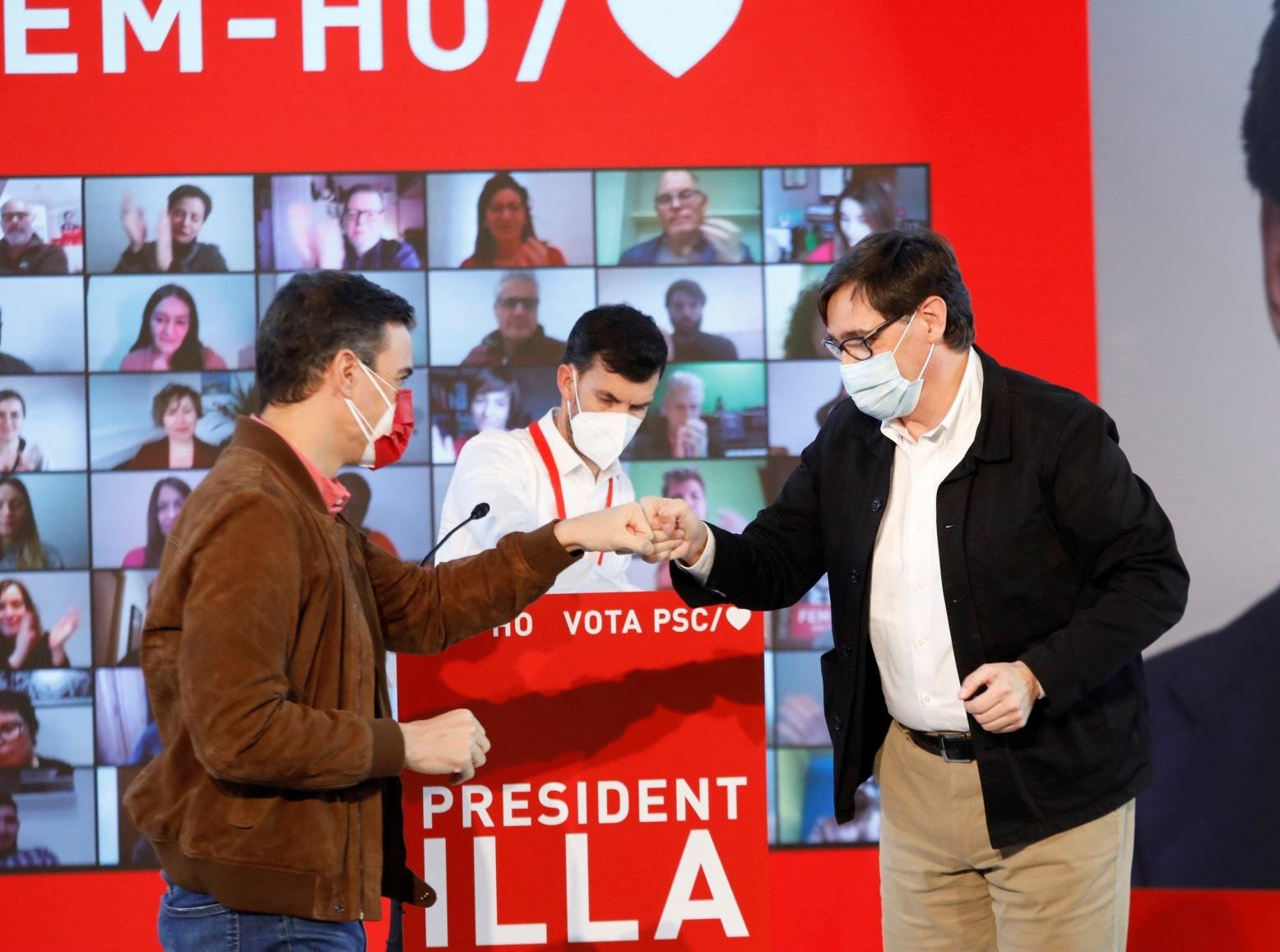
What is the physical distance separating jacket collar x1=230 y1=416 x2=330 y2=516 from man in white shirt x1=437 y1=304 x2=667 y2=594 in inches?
43.3

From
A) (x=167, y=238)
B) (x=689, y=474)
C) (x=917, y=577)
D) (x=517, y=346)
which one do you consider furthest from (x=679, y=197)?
(x=917, y=577)

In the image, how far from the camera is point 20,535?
3.96m

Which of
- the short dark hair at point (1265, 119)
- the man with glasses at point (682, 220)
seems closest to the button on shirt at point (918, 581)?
Result: the man with glasses at point (682, 220)

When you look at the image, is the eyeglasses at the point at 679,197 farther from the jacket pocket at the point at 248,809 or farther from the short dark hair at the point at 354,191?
the jacket pocket at the point at 248,809

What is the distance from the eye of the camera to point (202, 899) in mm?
1756

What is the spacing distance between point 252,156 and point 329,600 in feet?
8.49

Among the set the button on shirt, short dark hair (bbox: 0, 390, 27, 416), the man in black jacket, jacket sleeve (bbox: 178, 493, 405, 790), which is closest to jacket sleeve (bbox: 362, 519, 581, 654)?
the man in black jacket

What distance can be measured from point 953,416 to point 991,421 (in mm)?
75

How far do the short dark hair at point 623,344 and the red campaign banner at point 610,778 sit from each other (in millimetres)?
869

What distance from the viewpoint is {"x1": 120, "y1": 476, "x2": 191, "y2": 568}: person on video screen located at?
3.97 metres

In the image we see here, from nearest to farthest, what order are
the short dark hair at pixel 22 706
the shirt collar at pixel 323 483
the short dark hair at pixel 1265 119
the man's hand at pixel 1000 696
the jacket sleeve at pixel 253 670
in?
the jacket sleeve at pixel 253 670
the shirt collar at pixel 323 483
the man's hand at pixel 1000 696
the short dark hair at pixel 22 706
the short dark hair at pixel 1265 119

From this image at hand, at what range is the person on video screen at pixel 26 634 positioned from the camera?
3.95m

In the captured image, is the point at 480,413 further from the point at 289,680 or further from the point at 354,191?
the point at 289,680

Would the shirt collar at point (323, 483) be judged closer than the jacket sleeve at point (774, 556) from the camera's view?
Yes
